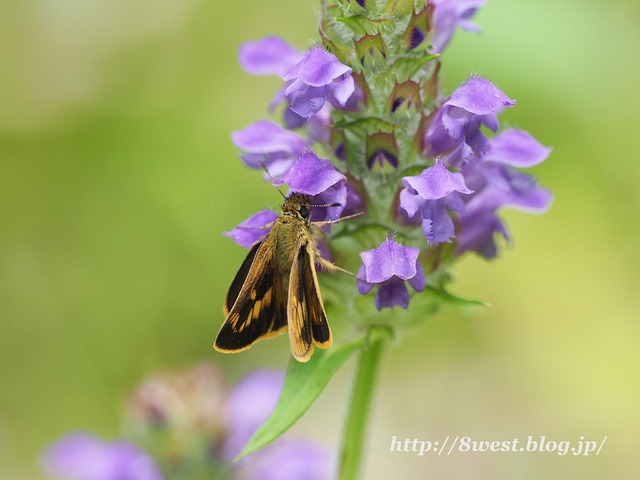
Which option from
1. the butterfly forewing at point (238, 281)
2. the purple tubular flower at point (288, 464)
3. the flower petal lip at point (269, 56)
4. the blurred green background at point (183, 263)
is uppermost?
the blurred green background at point (183, 263)

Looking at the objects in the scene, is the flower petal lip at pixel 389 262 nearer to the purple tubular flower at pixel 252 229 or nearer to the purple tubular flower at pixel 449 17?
the purple tubular flower at pixel 252 229

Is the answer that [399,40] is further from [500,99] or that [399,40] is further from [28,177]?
[28,177]

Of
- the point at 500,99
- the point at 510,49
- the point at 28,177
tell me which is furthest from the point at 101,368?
the point at 500,99

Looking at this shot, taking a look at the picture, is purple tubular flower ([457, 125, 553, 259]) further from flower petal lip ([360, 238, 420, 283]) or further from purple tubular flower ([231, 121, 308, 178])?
purple tubular flower ([231, 121, 308, 178])

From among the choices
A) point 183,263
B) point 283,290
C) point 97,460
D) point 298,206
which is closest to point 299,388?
point 283,290

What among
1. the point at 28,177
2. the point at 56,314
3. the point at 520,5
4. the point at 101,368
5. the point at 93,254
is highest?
the point at 520,5

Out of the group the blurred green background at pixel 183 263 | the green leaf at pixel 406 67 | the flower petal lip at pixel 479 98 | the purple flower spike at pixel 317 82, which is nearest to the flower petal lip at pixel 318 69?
the purple flower spike at pixel 317 82
